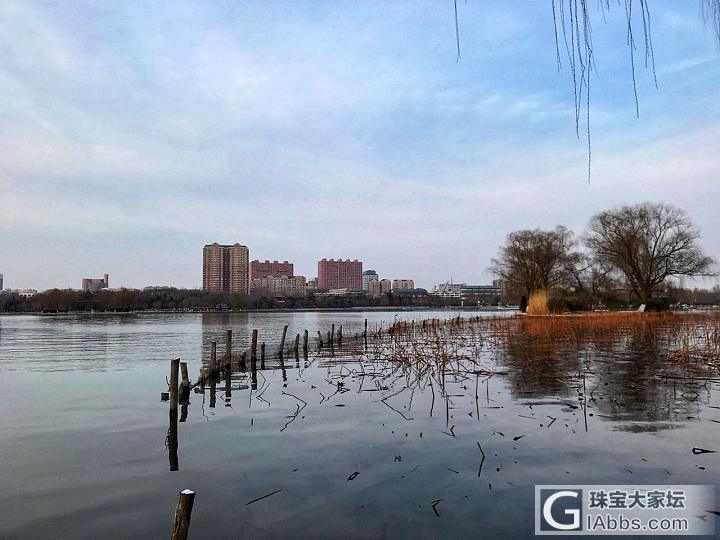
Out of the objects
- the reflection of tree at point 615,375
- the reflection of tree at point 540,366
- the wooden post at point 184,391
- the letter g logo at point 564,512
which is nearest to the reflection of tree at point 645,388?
the reflection of tree at point 615,375

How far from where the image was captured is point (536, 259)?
217ft

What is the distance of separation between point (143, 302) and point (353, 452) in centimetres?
16047

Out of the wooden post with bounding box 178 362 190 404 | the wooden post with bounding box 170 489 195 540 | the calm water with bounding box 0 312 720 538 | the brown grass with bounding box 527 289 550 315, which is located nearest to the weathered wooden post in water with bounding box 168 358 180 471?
the calm water with bounding box 0 312 720 538

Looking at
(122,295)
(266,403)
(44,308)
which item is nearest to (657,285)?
(266,403)

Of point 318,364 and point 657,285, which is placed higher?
point 657,285

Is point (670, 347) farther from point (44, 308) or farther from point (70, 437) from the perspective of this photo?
point (44, 308)

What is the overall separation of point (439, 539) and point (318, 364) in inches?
720

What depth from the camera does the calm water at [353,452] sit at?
657cm

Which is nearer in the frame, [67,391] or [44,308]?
[67,391]

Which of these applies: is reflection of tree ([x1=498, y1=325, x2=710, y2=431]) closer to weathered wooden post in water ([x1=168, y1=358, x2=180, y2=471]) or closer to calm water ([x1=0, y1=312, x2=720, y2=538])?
calm water ([x1=0, y1=312, x2=720, y2=538])

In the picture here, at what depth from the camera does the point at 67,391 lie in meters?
17.9

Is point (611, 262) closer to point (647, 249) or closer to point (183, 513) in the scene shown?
point (647, 249)

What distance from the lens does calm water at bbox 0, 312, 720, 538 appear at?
21.5 feet

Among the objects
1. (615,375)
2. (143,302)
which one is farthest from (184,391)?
(143,302)
